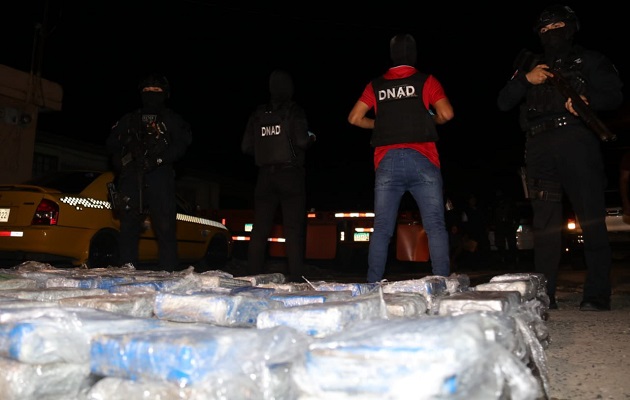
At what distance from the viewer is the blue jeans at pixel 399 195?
3.86 meters

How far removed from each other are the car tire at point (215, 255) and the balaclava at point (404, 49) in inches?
280

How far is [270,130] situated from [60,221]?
369 cm

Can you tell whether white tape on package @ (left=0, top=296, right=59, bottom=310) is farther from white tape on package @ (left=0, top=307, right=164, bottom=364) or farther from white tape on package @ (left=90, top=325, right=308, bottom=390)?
white tape on package @ (left=90, top=325, right=308, bottom=390)

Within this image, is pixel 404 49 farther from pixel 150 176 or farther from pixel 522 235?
pixel 522 235

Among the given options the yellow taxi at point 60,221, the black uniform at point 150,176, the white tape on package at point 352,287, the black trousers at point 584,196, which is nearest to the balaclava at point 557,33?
the black trousers at point 584,196

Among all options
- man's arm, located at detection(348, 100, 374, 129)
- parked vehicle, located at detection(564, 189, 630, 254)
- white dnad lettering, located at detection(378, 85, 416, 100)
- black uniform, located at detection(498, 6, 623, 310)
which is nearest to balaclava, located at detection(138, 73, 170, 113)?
man's arm, located at detection(348, 100, 374, 129)

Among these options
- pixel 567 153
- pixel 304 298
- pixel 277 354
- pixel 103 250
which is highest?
pixel 567 153

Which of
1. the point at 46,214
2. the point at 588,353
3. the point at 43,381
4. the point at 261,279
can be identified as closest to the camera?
the point at 43,381

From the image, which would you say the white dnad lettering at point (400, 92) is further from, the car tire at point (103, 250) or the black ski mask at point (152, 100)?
the car tire at point (103, 250)

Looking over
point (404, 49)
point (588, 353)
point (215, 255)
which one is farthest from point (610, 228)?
point (588, 353)

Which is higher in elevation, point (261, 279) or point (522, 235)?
point (522, 235)

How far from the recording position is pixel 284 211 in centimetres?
503

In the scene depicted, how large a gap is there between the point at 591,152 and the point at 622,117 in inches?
590

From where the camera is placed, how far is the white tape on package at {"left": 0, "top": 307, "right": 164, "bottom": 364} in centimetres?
151
